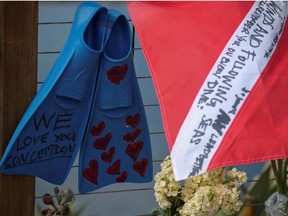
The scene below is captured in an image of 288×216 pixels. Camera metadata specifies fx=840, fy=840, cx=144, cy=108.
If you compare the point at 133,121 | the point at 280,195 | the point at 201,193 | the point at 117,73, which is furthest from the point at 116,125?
the point at 280,195

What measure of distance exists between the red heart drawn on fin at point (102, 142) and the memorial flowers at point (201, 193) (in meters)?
0.20

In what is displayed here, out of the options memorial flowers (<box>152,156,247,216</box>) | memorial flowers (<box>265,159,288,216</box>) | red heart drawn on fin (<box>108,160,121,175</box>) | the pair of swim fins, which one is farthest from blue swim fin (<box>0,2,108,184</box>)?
memorial flowers (<box>265,159,288,216</box>)

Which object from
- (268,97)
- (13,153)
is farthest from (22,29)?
(268,97)

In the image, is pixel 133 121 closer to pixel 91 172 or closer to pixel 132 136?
pixel 132 136

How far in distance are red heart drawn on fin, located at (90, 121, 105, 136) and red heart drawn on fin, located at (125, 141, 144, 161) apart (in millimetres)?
108

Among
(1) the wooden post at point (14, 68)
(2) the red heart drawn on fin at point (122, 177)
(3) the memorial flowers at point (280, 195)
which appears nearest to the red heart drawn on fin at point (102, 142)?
(2) the red heart drawn on fin at point (122, 177)

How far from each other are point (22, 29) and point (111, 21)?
0.78 feet

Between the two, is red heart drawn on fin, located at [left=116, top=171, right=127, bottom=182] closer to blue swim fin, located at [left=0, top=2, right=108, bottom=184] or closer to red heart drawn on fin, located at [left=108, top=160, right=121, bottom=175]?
red heart drawn on fin, located at [left=108, top=160, right=121, bottom=175]

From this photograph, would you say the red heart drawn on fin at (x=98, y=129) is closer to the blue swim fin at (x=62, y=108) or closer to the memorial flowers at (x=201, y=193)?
the blue swim fin at (x=62, y=108)

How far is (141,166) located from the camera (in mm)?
2402

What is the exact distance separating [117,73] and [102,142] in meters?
0.20

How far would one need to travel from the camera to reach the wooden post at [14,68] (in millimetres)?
2230

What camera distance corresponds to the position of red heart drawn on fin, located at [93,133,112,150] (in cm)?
231

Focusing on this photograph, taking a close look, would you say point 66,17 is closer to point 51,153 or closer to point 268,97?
point 51,153
